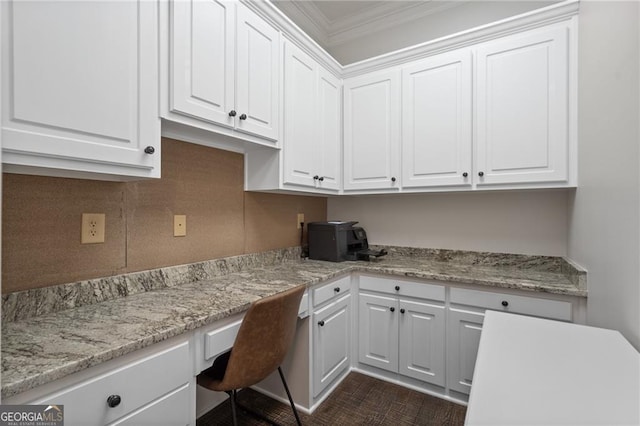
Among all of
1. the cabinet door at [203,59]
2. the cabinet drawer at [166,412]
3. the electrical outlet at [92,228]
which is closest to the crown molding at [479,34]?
the cabinet door at [203,59]

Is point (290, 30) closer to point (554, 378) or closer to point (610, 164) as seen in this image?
point (610, 164)

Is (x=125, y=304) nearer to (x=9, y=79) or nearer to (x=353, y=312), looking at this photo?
(x=9, y=79)

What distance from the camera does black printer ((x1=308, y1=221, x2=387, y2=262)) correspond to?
2396mm

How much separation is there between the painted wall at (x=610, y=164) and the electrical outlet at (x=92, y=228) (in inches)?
80.3

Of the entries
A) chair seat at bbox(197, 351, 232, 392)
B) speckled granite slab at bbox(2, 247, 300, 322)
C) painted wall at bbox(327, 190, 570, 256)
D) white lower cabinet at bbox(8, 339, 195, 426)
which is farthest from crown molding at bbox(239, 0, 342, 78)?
chair seat at bbox(197, 351, 232, 392)

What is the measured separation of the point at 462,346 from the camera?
1.94 meters

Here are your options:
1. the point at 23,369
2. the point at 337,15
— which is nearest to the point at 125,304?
the point at 23,369

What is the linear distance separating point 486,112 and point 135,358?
7.51 ft

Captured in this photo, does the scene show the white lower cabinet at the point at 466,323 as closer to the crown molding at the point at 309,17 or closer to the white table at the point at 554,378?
the white table at the point at 554,378

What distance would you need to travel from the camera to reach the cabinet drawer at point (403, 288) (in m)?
2.01

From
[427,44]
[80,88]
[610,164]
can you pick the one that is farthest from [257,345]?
[427,44]

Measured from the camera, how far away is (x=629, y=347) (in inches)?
39.6

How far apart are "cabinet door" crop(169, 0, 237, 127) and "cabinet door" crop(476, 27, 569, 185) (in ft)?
5.27

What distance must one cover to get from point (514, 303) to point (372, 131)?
1.53 meters
